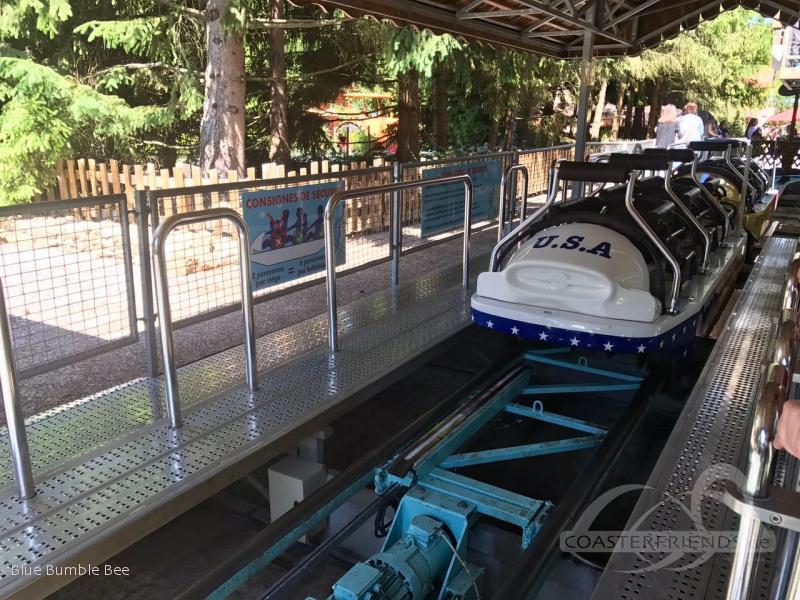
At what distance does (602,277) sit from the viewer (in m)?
4.19

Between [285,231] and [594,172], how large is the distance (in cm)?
217

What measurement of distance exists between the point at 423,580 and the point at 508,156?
21.4ft

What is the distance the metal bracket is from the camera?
1.36 metres

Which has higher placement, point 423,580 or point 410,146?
point 410,146

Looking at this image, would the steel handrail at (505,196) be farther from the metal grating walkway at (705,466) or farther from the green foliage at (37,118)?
the green foliage at (37,118)

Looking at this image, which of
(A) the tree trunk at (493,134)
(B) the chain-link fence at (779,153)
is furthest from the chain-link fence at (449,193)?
(B) the chain-link fence at (779,153)

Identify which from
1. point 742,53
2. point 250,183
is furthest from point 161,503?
point 742,53

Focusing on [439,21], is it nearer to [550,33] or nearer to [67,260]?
[550,33]

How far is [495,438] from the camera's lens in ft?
15.6

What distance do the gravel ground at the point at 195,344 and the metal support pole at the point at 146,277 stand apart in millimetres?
810

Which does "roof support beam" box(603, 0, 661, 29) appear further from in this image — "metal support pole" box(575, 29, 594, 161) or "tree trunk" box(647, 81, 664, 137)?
"tree trunk" box(647, 81, 664, 137)

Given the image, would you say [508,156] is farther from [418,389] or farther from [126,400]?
[126,400]

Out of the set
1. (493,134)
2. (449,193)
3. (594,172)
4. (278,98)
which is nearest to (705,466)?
(594,172)

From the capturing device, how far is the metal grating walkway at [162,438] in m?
2.54
